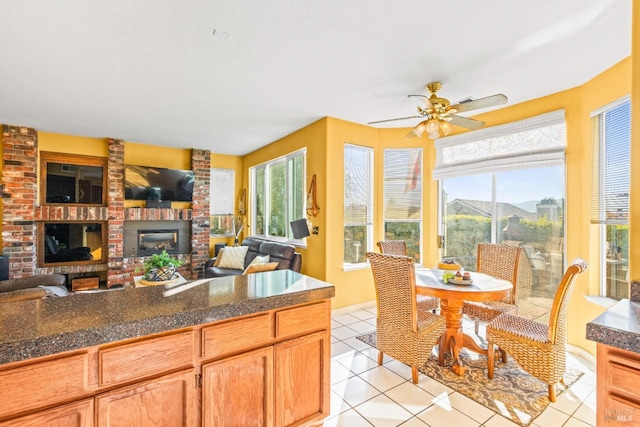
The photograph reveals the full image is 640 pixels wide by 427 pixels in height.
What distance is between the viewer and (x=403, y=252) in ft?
12.3

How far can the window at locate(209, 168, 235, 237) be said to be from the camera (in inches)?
253

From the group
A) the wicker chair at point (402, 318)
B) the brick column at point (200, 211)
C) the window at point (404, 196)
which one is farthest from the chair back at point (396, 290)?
the brick column at point (200, 211)

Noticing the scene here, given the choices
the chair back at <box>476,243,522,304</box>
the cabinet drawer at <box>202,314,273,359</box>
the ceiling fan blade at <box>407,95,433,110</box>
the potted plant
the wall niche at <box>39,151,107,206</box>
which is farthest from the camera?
the wall niche at <box>39,151,107,206</box>

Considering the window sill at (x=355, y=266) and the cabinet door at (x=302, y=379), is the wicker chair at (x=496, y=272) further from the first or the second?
the cabinet door at (x=302, y=379)

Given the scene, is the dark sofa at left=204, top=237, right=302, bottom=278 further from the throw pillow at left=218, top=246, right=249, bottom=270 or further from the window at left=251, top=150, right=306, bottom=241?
the window at left=251, top=150, right=306, bottom=241

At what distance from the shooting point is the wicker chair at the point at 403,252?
3191mm

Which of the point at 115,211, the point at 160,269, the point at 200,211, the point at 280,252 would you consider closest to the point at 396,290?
the point at 280,252

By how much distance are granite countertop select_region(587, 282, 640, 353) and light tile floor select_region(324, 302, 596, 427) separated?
1178 millimetres

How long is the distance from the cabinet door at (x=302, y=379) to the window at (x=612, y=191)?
9.25ft

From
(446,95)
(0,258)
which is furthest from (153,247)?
(446,95)

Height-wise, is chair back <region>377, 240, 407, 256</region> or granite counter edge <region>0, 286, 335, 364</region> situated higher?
chair back <region>377, 240, 407, 256</region>

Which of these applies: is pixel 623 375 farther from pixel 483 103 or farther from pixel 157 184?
pixel 157 184

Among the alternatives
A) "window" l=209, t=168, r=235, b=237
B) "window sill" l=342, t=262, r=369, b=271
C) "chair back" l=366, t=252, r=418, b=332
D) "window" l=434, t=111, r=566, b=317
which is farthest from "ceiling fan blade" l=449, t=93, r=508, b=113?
"window" l=209, t=168, r=235, b=237

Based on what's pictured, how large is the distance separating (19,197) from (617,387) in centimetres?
672
